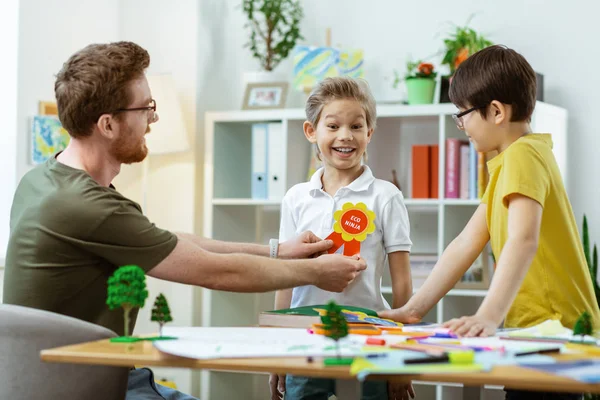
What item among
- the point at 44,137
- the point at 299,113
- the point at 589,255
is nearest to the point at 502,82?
the point at 589,255

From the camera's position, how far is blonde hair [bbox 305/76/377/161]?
247 centimetres

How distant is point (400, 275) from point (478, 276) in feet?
5.73

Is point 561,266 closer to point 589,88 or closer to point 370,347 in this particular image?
point 370,347

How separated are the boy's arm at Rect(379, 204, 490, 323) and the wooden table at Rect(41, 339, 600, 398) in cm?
Answer: 76

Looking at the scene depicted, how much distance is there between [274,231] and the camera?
4730 mm

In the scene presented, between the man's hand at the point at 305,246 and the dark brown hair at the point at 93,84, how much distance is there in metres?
0.60

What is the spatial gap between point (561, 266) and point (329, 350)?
2.45ft

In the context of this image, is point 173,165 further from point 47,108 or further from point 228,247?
point 228,247

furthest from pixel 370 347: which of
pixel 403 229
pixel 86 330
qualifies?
pixel 403 229

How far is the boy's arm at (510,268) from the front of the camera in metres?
1.55

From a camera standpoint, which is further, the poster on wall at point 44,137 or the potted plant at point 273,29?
the potted plant at point 273,29

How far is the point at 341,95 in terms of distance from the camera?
2.47 metres

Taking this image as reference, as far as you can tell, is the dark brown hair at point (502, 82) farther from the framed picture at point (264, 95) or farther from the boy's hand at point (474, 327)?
the framed picture at point (264, 95)

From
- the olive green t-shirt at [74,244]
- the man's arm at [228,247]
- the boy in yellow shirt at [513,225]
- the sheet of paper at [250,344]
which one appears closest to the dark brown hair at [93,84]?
the olive green t-shirt at [74,244]
